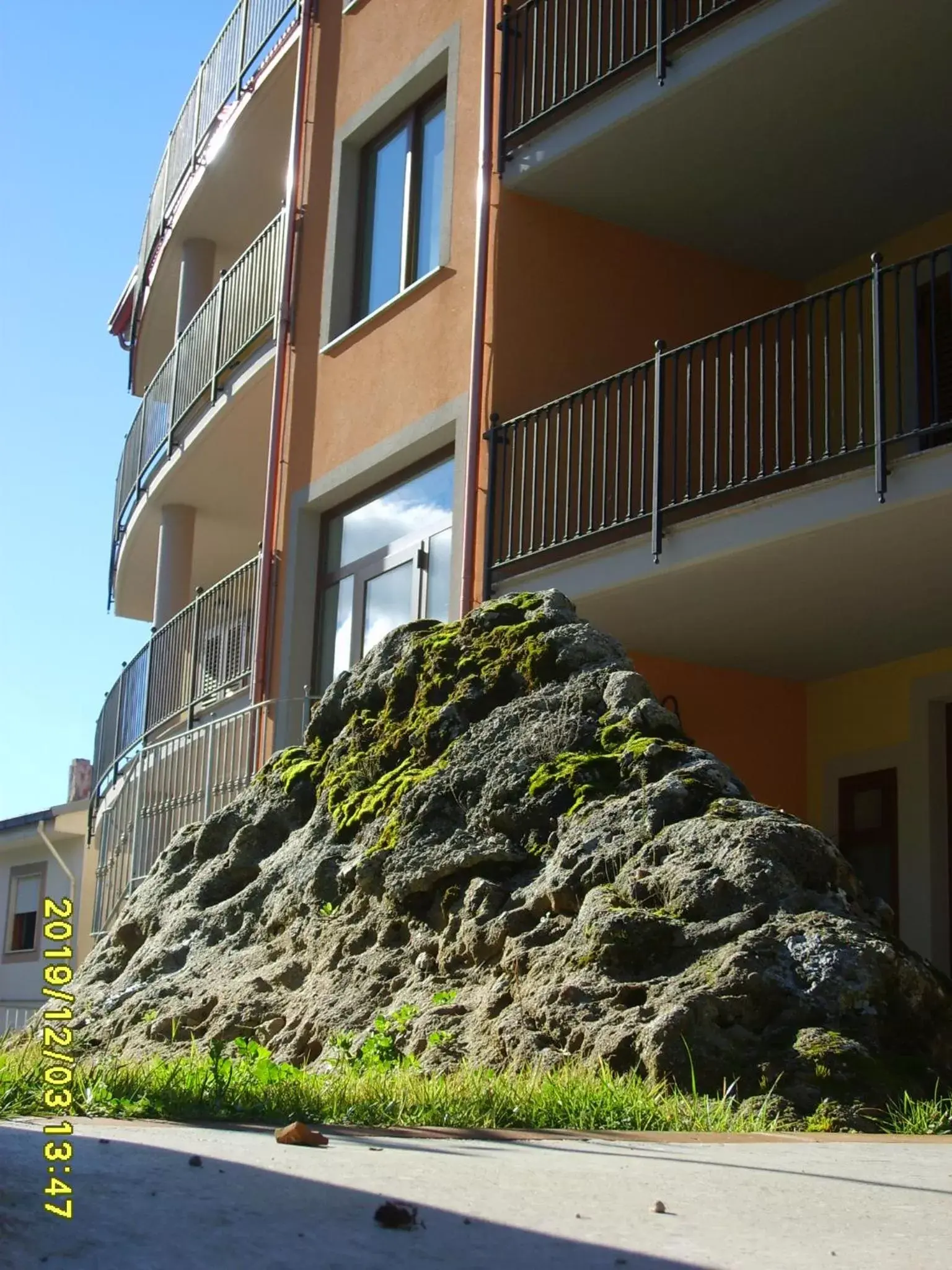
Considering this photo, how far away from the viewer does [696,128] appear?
37.7ft

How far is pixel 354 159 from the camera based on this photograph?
1510cm

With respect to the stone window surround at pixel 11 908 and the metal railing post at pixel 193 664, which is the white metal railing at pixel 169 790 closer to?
the metal railing post at pixel 193 664

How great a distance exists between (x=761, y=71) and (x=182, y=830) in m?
6.42

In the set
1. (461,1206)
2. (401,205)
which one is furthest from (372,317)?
(461,1206)

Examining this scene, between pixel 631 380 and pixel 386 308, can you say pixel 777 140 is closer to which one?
pixel 631 380

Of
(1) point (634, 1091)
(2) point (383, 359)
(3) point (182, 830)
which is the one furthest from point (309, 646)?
(1) point (634, 1091)

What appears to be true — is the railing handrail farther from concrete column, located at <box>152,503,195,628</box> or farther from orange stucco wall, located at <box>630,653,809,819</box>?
orange stucco wall, located at <box>630,653,809,819</box>

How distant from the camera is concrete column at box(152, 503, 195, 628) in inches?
763

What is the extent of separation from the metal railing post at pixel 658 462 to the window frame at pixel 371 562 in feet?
7.75

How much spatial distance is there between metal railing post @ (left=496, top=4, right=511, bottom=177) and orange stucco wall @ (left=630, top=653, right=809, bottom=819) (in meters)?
4.16

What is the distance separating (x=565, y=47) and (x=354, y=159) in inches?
135

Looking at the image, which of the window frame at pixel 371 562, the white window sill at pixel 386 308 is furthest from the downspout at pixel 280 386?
the white window sill at pixel 386 308

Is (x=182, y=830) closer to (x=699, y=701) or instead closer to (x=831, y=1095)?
(x=699, y=701)

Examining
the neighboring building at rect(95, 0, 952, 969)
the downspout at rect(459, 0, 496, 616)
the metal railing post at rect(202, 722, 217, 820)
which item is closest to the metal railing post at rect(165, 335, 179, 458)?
the neighboring building at rect(95, 0, 952, 969)
